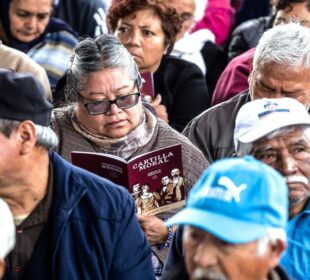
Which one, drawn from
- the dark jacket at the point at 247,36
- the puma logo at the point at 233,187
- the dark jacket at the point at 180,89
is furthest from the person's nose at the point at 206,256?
the dark jacket at the point at 247,36

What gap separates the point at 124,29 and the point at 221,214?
9.88ft

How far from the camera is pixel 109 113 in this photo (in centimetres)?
449

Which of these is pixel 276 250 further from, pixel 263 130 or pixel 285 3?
pixel 285 3

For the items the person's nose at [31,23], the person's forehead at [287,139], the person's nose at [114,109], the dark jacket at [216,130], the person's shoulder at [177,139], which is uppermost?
the person's forehead at [287,139]

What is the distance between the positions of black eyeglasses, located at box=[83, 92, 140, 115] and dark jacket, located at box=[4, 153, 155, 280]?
26.6 inches

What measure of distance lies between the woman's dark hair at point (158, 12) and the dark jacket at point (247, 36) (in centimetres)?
112

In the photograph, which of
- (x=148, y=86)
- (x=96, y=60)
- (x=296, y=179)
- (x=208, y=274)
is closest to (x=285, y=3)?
(x=148, y=86)

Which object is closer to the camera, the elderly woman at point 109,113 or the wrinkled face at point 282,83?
the elderly woman at point 109,113

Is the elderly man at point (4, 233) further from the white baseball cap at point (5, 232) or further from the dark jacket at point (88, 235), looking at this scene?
the dark jacket at point (88, 235)

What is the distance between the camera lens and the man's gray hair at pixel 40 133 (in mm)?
3727

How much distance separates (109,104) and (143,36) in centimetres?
130

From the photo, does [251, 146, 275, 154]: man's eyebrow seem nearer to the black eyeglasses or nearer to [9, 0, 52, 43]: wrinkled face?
the black eyeglasses

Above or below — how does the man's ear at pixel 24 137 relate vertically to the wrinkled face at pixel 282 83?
above

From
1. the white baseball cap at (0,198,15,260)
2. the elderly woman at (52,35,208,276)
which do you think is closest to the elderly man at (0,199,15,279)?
the white baseball cap at (0,198,15,260)
